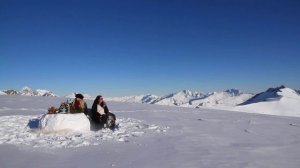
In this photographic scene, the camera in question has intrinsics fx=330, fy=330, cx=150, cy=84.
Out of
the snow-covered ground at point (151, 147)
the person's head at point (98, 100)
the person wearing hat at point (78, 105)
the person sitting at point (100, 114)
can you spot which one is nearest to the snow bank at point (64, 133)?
the snow-covered ground at point (151, 147)

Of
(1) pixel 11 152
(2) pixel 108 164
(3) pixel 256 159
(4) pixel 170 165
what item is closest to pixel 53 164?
(2) pixel 108 164

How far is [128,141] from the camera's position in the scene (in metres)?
11.3

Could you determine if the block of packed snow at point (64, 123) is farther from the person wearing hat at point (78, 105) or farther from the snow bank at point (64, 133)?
the person wearing hat at point (78, 105)

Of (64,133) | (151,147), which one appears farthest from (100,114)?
(151,147)

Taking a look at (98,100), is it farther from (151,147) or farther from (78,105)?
(151,147)

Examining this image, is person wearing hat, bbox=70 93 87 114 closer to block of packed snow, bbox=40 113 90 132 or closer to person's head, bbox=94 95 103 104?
person's head, bbox=94 95 103 104

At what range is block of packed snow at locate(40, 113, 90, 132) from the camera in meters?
13.0

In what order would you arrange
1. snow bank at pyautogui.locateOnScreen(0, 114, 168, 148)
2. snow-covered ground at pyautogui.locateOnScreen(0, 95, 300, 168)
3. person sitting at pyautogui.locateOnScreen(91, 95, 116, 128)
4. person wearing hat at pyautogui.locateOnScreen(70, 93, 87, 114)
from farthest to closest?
1. person wearing hat at pyautogui.locateOnScreen(70, 93, 87, 114)
2. person sitting at pyautogui.locateOnScreen(91, 95, 116, 128)
3. snow bank at pyautogui.locateOnScreen(0, 114, 168, 148)
4. snow-covered ground at pyautogui.locateOnScreen(0, 95, 300, 168)

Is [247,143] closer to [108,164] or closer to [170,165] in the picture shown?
[170,165]

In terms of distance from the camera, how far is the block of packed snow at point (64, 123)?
13.0 m

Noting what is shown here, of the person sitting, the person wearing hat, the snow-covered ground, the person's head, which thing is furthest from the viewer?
the person's head

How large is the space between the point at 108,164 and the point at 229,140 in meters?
5.02

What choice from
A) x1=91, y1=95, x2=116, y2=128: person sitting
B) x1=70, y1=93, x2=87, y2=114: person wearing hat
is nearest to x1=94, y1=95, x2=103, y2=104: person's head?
x1=91, y1=95, x2=116, y2=128: person sitting

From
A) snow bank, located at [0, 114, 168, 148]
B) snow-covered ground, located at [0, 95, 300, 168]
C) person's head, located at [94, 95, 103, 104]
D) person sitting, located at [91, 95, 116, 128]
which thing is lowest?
snow-covered ground, located at [0, 95, 300, 168]
